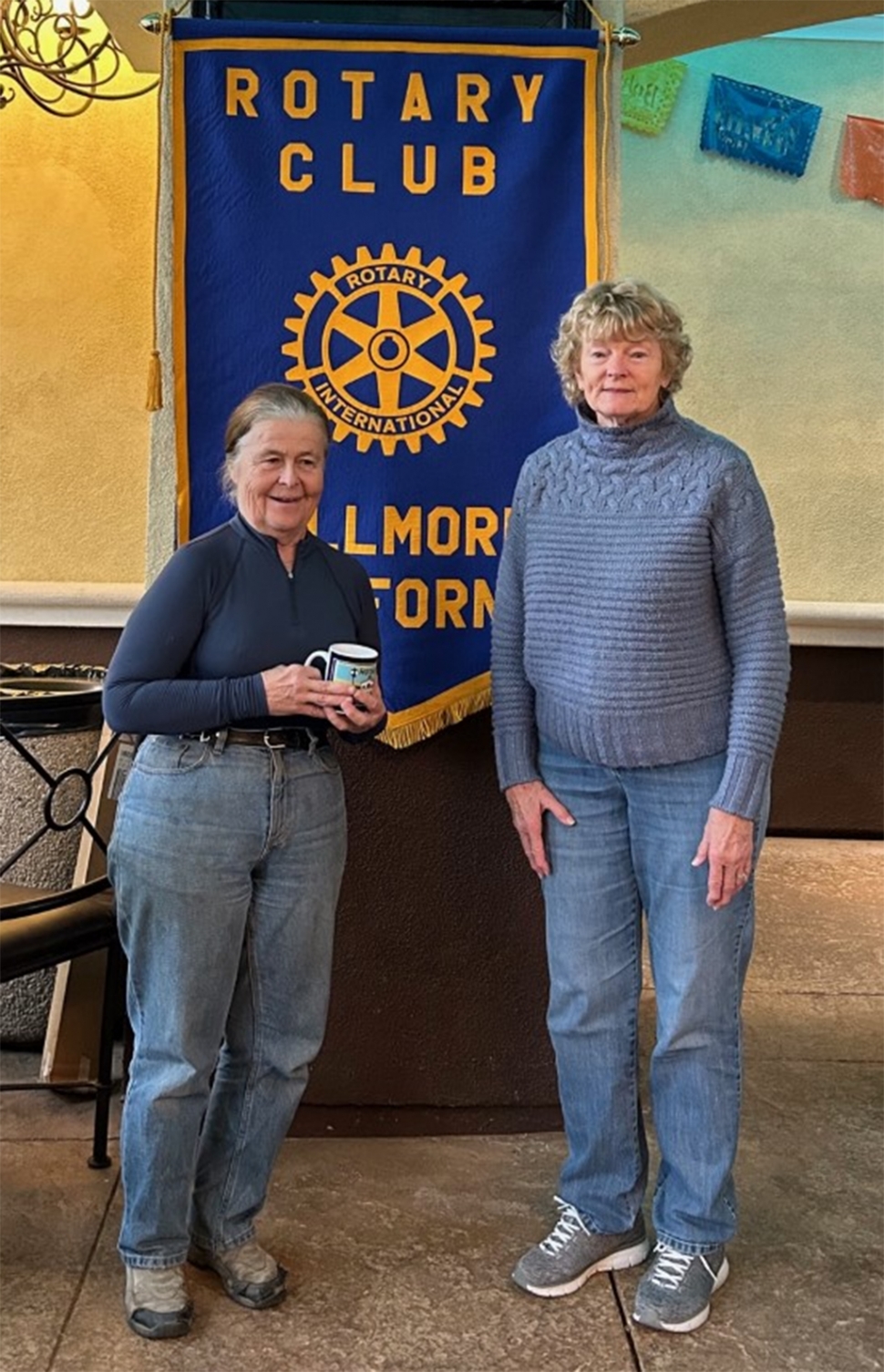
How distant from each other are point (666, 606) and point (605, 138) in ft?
3.37

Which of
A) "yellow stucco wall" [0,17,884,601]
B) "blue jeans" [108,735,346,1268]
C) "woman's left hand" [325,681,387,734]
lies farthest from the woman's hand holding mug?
"yellow stucco wall" [0,17,884,601]

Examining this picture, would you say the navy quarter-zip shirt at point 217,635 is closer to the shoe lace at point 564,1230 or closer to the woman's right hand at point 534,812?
the woman's right hand at point 534,812

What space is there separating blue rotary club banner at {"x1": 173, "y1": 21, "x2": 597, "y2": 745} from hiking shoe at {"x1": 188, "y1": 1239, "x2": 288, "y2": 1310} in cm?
120

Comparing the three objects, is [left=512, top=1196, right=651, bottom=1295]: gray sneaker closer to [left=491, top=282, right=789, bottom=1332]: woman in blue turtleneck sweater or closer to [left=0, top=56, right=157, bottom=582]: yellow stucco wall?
[left=491, top=282, right=789, bottom=1332]: woman in blue turtleneck sweater

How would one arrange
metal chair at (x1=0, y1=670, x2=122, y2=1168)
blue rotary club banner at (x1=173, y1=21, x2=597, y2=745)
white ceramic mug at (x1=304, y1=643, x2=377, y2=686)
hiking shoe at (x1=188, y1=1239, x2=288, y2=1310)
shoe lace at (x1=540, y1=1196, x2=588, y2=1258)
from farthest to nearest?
blue rotary club banner at (x1=173, y1=21, x2=597, y2=745), metal chair at (x1=0, y1=670, x2=122, y2=1168), shoe lace at (x1=540, y1=1196, x2=588, y2=1258), hiking shoe at (x1=188, y1=1239, x2=288, y2=1310), white ceramic mug at (x1=304, y1=643, x2=377, y2=686)

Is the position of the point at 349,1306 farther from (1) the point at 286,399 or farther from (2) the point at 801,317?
(2) the point at 801,317

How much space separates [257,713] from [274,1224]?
1.05m

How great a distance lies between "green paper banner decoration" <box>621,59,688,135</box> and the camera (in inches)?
218

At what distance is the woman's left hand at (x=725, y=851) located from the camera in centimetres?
206

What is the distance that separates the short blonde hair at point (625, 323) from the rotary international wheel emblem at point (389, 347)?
432 mm

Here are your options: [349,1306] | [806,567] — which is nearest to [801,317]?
[806,567]

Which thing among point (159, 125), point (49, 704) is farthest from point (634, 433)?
point (49, 704)

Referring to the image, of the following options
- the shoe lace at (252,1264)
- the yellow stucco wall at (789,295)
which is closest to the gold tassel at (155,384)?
the shoe lace at (252,1264)

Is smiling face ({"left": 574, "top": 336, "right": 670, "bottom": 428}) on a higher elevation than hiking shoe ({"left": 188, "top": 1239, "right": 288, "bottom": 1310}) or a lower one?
higher
